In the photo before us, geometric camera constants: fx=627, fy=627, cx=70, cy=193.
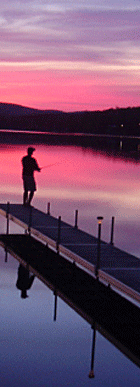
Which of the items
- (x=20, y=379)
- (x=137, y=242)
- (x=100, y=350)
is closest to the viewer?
(x=20, y=379)

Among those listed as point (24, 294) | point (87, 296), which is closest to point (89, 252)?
point (87, 296)

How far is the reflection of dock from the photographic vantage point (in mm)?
11562

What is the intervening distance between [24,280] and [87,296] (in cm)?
222

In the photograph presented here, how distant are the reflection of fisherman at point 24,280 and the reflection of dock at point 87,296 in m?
0.19

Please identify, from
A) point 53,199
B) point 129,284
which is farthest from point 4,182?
point 129,284

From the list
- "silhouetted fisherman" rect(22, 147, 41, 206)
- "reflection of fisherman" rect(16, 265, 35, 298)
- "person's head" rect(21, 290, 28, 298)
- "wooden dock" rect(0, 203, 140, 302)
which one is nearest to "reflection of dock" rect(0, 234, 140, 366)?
"reflection of fisherman" rect(16, 265, 35, 298)

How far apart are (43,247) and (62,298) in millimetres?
5465

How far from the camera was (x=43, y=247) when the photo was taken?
1948cm

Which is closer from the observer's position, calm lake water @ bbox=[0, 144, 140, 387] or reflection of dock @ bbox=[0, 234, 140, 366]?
calm lake water @ bbox=[0, 144, 140, 387]

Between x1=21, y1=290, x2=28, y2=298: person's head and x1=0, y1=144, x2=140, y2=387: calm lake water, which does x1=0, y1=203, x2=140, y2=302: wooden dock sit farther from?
x1=21, y1=290, x2=28, y2=298: person's head

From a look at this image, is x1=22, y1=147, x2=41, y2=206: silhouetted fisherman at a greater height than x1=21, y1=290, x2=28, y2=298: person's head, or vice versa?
x1=22, y1=147, x2=41, y2=206: silhouetted fisherman

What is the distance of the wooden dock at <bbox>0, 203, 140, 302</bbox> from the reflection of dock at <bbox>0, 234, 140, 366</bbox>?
34cm

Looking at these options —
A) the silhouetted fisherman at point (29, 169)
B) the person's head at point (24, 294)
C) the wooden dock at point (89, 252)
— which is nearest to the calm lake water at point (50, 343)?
the person's head at point (24, 294)

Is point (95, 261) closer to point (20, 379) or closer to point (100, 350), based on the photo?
point (100, 350)
